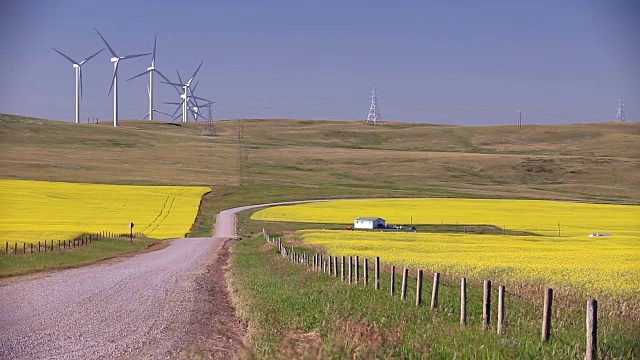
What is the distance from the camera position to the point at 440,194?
364ft

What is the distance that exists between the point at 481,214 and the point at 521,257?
151ft

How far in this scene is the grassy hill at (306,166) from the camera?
4464 inches

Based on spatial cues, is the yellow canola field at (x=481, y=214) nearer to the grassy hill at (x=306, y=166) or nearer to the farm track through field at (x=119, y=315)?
the grassy hill at (x=306, y=166)

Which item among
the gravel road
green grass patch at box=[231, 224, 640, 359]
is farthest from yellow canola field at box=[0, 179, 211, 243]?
green grass patch at box=[231, 224, 640, 359]

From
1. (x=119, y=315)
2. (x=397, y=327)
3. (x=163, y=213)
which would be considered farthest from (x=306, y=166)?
(x=397, y=327)

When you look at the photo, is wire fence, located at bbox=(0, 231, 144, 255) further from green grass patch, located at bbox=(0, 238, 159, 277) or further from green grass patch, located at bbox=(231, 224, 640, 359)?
green grass patch, located at bbox=(231, 224, 640, 359)

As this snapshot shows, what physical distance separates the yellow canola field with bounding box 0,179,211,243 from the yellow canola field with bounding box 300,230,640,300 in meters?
15.9

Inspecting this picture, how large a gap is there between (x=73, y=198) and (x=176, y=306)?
66.9m

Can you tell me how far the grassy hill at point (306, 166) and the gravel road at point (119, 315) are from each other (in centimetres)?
7480

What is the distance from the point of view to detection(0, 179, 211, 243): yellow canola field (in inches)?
2349

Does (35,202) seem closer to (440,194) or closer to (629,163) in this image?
(440,194)

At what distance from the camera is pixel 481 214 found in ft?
264

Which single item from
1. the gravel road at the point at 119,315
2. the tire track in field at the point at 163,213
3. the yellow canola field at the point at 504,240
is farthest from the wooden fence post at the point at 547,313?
the tire track in field at the point at 163,213

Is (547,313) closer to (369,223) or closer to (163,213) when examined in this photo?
(369,223)
